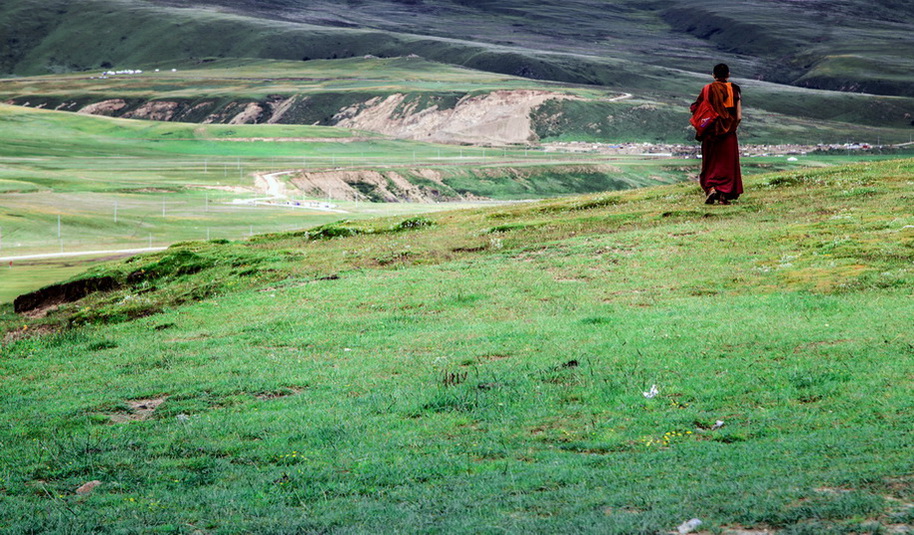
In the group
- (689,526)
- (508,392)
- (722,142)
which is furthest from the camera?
(722,142)

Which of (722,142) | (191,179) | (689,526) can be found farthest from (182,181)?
(689,526)

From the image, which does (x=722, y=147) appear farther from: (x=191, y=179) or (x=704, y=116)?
(x=191, y=179)

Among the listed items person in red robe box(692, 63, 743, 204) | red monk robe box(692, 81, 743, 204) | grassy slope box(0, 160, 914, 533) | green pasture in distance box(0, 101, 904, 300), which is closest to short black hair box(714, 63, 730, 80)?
person in red robe box(692, 63, 743, 204)

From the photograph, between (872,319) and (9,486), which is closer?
(9,486)

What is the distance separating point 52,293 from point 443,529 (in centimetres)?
3276

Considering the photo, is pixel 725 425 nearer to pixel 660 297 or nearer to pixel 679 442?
pixel 679 442

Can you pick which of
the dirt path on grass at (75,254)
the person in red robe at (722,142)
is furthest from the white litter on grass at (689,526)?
the dirt path on grass at (75,254)

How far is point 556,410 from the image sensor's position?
13.9 metres

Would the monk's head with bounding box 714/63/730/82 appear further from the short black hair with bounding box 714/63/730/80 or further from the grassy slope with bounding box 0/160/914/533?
the grassy slope with bounding box 0/160/914/533

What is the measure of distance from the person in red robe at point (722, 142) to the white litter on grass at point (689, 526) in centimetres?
2125

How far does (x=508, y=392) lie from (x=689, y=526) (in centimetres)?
622

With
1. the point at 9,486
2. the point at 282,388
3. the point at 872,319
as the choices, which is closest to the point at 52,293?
the point at 282,388

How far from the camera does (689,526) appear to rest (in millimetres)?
8945

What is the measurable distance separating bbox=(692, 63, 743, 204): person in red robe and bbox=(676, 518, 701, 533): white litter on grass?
2125cm
